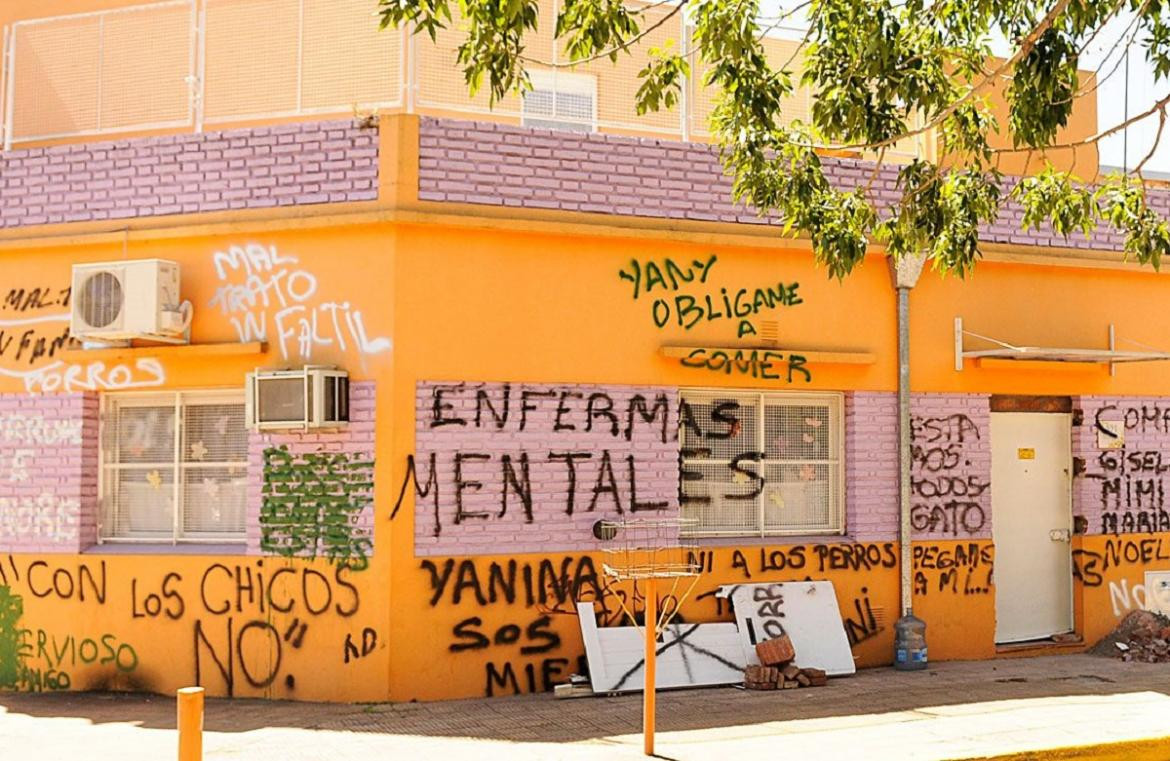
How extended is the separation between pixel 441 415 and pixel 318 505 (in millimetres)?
1101

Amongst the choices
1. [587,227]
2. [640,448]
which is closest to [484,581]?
[640,448]

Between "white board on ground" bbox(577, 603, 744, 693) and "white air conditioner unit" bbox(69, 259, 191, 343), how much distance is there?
3693mm

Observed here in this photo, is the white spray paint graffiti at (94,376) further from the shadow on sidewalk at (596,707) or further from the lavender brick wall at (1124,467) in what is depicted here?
the lavender brick wall at (1124,467)

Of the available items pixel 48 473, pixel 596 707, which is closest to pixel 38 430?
pixel 48 473

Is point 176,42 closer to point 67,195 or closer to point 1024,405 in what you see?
point 67,195

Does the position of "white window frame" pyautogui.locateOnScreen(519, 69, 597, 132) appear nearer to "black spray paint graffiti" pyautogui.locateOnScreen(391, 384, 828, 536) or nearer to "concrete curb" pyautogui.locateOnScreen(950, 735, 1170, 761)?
"black spray paint graffiti" pyautogui.locateOnScreen(391, 384, 828, 536)

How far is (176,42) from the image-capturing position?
1077 cm

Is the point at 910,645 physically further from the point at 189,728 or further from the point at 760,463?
the point at 189,728

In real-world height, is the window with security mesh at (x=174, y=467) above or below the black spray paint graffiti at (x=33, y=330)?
below

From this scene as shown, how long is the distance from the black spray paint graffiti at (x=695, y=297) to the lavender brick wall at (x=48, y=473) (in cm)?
434

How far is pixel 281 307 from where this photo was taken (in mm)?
9141

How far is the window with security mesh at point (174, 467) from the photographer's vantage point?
9336 mm

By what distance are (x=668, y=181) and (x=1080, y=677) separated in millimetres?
5068

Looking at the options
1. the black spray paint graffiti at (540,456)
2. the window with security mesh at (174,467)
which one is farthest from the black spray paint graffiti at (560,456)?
the window with security mesh at (174,467)
